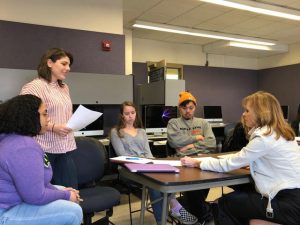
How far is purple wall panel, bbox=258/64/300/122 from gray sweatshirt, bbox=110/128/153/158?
5850mm

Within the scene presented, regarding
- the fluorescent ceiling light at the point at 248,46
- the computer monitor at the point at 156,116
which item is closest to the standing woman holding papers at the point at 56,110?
the computer monitor at the point at 156,116

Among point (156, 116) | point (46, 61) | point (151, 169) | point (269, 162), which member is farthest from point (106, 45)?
point (269, 162)

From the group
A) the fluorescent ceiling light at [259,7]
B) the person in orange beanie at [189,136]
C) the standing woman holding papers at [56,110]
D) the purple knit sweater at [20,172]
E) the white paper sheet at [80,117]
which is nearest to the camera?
the purple knit sweater at [20,172]

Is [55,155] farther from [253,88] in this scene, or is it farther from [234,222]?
[253,88]

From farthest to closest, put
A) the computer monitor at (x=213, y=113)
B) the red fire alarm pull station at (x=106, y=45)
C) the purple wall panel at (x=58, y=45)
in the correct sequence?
the computer monitor at (x=213, y=113), the red fire alarm pull station at (x=106, y=45), the purple wall panel at (x=58, y=45)

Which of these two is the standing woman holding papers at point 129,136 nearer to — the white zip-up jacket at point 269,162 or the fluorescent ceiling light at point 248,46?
the white zip-up jacket at point 269,162

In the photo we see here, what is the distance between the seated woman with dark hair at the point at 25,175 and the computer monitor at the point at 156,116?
299 centimetres

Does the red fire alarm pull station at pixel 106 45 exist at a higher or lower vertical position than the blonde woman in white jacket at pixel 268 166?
higher

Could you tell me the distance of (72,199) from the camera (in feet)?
5.57

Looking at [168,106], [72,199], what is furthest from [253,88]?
[72,199]

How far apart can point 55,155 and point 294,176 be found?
5.03 ft

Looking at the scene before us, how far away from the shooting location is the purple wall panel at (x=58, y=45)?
11.6 ft

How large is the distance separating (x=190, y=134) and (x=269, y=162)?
133 cm

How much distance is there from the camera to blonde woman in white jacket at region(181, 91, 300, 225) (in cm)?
174
